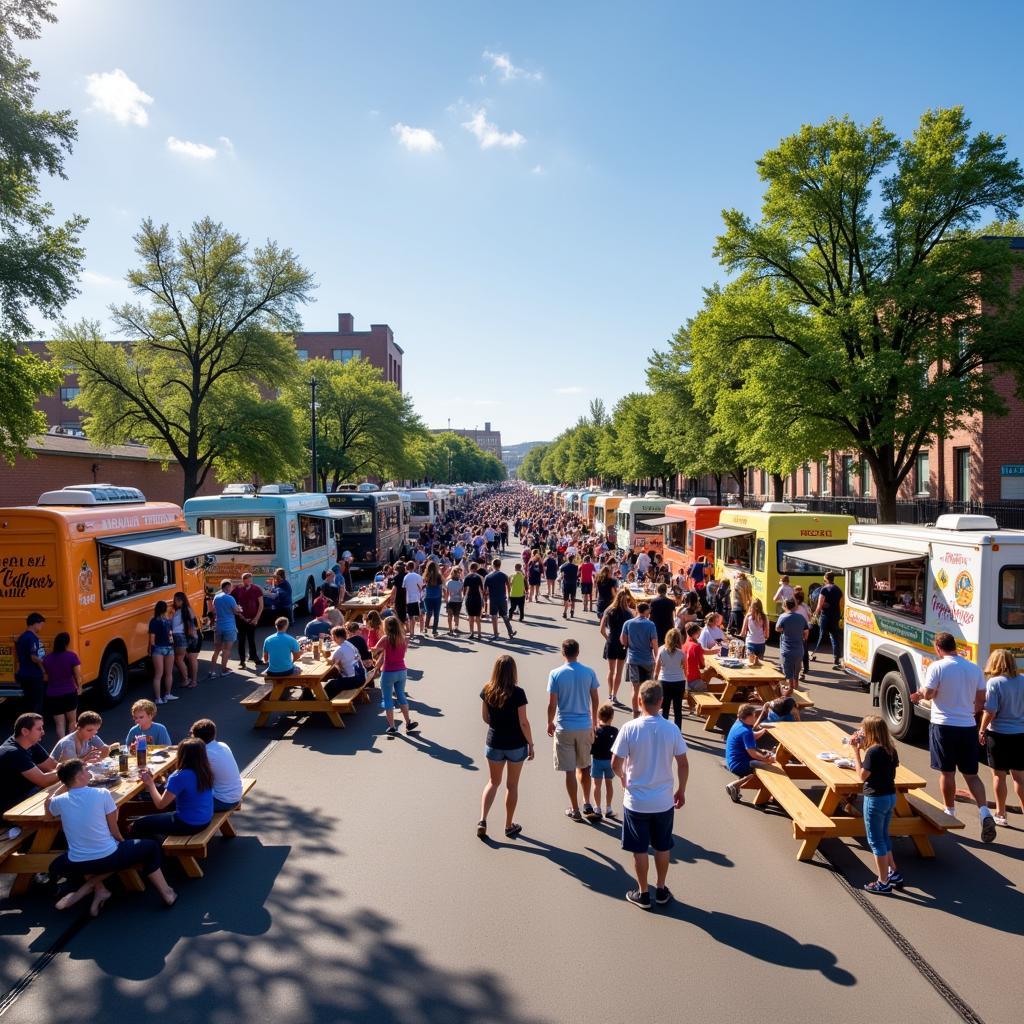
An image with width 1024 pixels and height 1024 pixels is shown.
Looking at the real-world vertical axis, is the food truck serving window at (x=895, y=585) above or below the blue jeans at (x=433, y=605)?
above

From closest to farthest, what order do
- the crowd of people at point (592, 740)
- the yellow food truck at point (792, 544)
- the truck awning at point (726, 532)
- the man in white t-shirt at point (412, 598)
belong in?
the crowd of people at point (592, 740)
the yellow food truck at point (792, 544)
the man in white t-shirt at point (412, 598)
the truck awning at point (726, 532)

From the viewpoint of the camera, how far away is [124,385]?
2983cm

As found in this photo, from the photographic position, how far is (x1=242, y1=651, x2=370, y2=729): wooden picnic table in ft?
34.0

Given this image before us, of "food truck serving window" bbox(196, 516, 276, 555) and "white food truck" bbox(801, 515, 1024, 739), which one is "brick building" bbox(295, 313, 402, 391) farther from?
"white food truck" bbox(801, 515, 1024, 739)

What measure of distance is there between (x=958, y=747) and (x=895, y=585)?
3870 millimetres

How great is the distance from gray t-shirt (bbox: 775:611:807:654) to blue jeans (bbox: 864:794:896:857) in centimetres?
534

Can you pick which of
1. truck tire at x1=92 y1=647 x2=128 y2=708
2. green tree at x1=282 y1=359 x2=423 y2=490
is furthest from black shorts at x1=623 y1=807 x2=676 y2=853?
green tree at x1=282 y1=359 x2=423 y2=490

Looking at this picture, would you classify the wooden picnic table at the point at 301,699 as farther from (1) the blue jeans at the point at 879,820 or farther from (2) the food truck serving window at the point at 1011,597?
(2) the food truck serving window at the point at 1011,597

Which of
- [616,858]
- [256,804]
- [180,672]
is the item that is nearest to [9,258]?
[180,672]

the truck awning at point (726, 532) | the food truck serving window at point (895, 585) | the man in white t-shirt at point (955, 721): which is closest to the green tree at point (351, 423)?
the truck awning at point (726, 532)

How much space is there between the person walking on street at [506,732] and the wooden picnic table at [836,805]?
2.42 metres

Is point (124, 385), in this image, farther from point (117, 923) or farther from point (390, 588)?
point (117, 923)

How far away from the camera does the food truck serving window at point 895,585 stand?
9.90m

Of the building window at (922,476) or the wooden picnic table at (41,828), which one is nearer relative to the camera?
the wooden picnic table at (41,828)
